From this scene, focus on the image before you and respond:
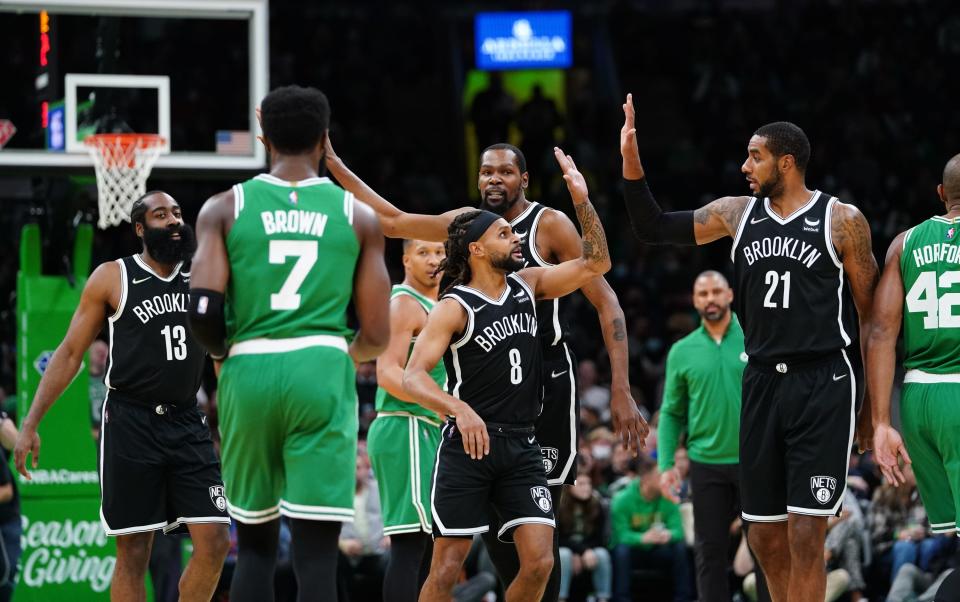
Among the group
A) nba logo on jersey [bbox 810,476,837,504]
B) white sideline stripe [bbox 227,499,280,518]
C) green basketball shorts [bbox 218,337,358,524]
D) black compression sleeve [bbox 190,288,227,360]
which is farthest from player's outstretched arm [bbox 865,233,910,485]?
black compression sleeve [bbox 190,288,227,360]

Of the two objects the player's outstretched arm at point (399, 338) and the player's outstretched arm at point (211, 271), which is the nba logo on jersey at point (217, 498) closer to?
the player's outstretched arm at point (399, 338)

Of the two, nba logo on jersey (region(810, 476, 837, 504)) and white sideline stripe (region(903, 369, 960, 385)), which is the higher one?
white sideline stripe (region(903, 369, 960, 385))

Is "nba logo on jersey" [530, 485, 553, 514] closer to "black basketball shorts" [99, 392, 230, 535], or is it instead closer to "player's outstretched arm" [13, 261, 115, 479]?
"black basketball shorts" [99, 392, 230, 535]

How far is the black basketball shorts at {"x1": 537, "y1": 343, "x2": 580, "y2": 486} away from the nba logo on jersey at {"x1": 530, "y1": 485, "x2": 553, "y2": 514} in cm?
67

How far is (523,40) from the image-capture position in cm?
2228

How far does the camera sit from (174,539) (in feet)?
36.4

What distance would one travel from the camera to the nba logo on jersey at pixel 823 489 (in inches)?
268

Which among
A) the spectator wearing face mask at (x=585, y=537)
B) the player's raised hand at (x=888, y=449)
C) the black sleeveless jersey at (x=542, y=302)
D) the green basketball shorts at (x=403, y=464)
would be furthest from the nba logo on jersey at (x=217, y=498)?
the spectator wearing face mask at (x=585, y=537)

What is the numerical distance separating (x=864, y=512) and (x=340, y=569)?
474 centimetres

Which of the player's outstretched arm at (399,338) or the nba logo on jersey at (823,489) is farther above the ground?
the player's outstretched arm at (399,338)

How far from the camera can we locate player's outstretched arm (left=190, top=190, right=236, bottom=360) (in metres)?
5.31

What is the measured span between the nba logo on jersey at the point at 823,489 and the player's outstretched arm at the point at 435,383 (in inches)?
63.7

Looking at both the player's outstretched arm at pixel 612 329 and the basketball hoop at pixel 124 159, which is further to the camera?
the basketball hoop at pixel 124 159

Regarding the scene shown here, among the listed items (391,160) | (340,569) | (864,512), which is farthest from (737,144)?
(340,569)
